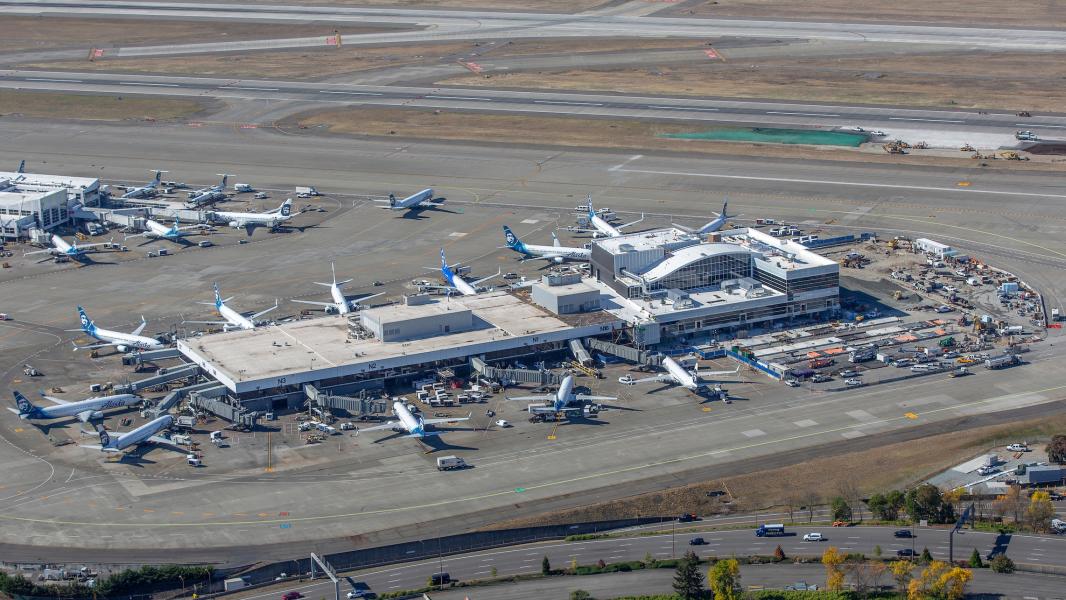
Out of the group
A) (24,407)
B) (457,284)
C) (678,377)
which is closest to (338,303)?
(457,284)

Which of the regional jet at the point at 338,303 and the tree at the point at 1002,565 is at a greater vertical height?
the regional jet at the point at 338,303

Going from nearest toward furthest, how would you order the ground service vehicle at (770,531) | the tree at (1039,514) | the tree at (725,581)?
1. the tree at (725,581)
2. the tree at (1039,514)
3. the ground service vehicle at (770,531)

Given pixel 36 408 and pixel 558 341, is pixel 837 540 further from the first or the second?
pixel 36 408

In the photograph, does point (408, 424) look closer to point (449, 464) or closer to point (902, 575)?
point (449, 464)

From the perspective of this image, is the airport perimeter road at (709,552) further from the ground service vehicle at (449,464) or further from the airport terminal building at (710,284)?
the airport terminal building at (710,284)

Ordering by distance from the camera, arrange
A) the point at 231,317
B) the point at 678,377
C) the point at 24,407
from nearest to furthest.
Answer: the point at 24,407 → the point at 678,377 → the point at 231,317

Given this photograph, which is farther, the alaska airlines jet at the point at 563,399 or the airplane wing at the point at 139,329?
the airplane wing at the point at 139,329

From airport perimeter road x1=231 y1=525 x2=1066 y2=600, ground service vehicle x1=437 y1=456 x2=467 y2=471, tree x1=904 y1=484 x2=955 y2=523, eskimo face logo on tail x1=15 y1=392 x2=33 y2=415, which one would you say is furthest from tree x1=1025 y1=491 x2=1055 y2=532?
eskimo face logo on tail x1=15 y1=392 x2=33 y2=415

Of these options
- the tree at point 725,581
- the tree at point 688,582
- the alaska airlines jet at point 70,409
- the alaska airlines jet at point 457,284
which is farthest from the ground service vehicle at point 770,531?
the alaska airlines jet at point 70,409
